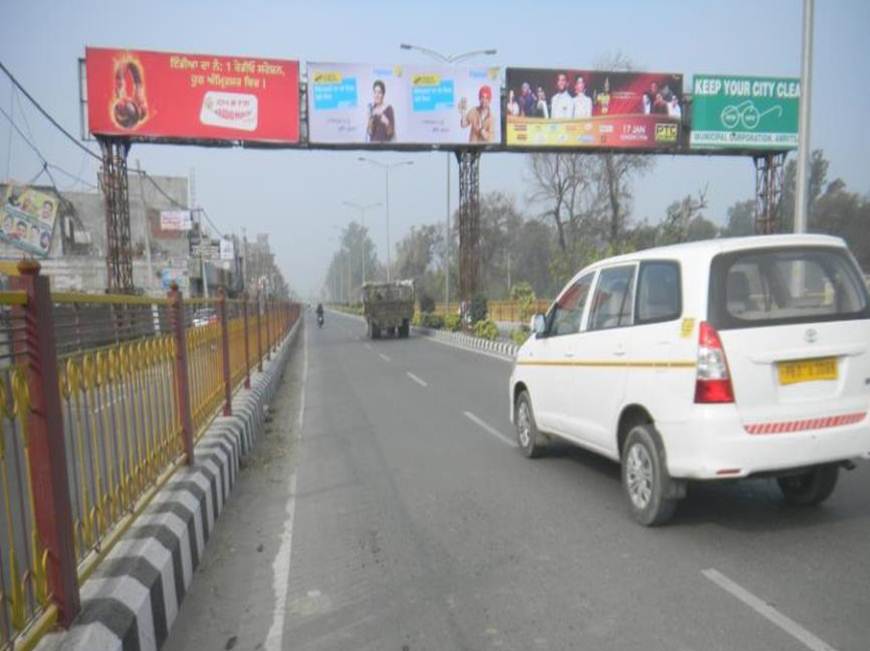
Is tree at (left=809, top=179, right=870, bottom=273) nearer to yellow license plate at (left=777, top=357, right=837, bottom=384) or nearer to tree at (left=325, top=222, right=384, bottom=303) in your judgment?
yellow license plate at (left=777, top=357, right=837, bottom=384)

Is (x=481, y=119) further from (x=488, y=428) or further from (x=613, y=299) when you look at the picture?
(x=613, y=299)

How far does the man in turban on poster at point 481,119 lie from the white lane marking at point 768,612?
2346 centimetres

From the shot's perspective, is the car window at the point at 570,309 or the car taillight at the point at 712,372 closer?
the car taillight at the point at 712,372

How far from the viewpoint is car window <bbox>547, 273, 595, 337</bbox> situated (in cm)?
612

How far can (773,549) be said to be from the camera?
→ 4.38 meters

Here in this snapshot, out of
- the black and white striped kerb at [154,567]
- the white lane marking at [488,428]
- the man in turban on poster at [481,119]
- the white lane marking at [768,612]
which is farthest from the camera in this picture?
the man in turban on poster at [481,119]

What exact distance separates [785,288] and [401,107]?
74.3 feet

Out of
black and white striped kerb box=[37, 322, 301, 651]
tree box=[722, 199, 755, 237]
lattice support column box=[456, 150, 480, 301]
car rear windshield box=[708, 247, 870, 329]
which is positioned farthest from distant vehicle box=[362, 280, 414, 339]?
tree box=[722, 199, 755, 237]

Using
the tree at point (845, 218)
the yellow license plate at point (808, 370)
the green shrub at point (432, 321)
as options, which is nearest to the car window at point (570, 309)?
the yellow license plate at point (808, 370)

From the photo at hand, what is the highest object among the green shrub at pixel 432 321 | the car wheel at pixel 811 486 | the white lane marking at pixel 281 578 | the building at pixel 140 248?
the building at pixel 140 248

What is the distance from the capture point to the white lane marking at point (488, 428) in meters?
8.18

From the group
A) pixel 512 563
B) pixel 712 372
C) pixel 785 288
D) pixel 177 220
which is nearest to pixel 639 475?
pixel 712 372

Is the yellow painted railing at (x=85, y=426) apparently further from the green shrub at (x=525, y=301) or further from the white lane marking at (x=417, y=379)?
the green shrub at (x=525, y=301)

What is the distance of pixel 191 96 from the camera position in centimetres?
2389
